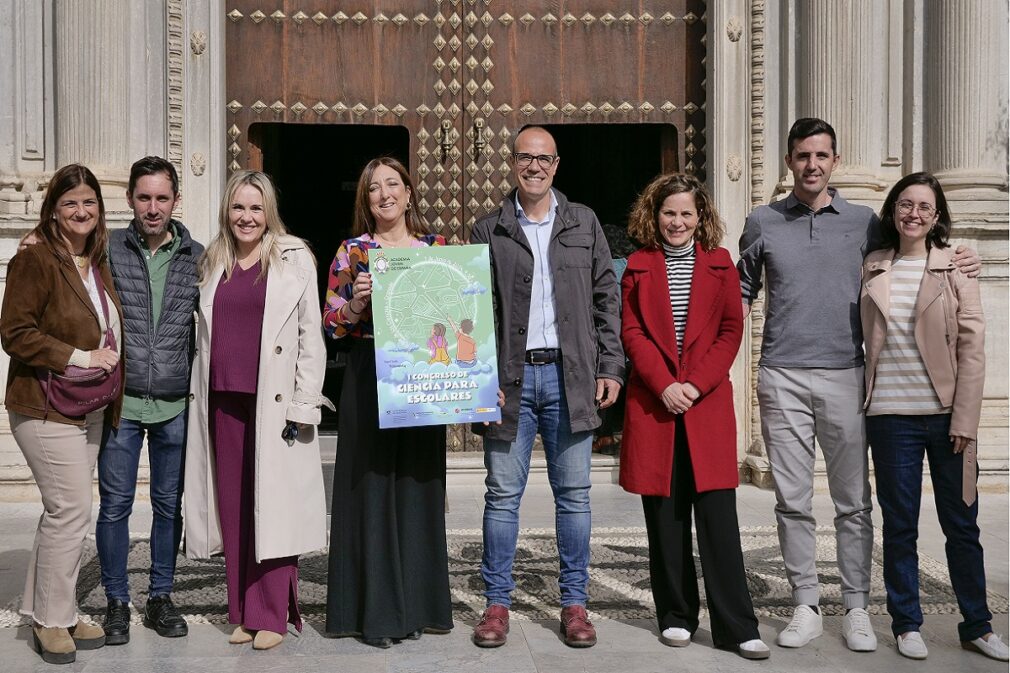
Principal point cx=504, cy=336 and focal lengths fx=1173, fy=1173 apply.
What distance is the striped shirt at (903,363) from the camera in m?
4.70

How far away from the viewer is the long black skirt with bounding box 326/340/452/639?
188 inches

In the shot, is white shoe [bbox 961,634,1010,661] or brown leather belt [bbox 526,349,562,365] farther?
brown leather belt [bbox 526,349,562,365]

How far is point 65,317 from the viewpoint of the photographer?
4621mm

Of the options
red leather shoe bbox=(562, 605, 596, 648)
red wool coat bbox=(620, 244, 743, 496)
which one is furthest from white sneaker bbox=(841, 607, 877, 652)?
red leather shoe bbox=(562, 605, 596, 648)

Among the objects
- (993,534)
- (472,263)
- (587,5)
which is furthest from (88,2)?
(993,534)

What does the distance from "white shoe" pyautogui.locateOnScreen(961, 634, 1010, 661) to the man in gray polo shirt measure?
429mm

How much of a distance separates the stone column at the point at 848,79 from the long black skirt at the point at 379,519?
4.63 metres

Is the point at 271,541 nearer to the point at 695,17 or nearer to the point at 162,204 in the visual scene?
the point at 162,204

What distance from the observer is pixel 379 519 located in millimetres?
4785

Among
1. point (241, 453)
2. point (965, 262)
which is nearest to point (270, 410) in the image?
point (241, 453)

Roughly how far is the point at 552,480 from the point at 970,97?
5170mm

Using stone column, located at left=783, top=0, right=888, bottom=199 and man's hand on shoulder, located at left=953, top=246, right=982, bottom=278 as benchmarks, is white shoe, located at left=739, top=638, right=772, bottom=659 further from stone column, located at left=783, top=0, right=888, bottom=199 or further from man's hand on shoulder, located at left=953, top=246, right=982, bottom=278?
stone column, located at left=783, top=0, right=888, bottom=199

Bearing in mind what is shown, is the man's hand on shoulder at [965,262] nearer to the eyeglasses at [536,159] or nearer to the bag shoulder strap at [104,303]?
the eyeglasses at [536,159]

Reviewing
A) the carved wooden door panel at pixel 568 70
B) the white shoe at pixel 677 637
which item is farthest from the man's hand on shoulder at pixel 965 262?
the carved wooden door panel at pixel 568 70
